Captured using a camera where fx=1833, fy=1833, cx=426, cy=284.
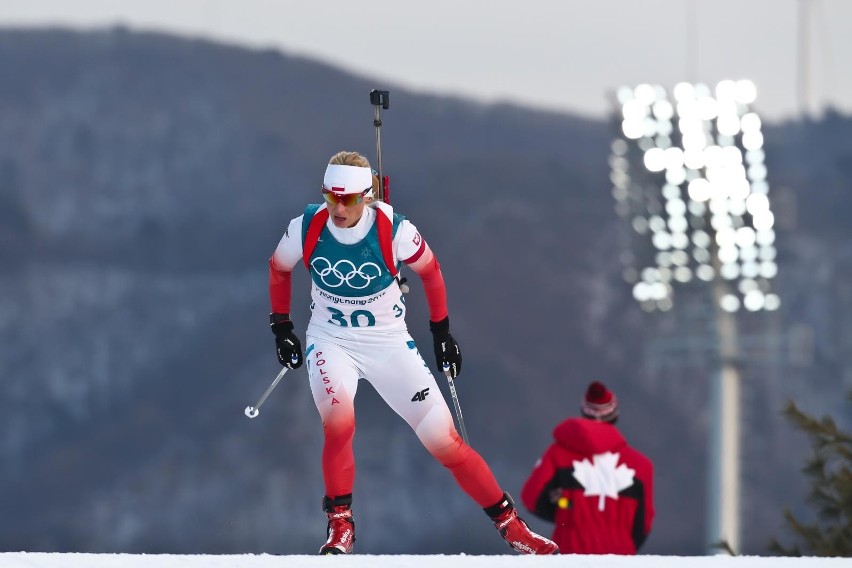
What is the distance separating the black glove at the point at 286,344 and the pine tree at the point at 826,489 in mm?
2741

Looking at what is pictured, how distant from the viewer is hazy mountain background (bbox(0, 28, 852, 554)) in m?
117

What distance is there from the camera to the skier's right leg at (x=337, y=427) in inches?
341

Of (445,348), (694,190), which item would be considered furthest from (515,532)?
(694,190)

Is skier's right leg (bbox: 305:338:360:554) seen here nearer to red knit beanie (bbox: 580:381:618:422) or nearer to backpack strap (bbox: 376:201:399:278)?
backpack strap (bbox: 376:201:399:278)

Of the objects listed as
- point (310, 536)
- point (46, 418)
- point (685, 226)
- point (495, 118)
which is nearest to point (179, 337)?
point (46, 418)

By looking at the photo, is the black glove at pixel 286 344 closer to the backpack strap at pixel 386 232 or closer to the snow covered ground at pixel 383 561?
the backpack strap at pixel 386 232

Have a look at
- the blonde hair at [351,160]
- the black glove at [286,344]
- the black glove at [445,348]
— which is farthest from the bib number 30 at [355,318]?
the blonde hair at [351,160]

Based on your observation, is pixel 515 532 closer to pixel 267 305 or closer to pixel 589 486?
pixel 589 486

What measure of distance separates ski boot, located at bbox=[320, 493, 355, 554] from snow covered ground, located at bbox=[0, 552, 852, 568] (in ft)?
5.73

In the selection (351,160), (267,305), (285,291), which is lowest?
(285,291)

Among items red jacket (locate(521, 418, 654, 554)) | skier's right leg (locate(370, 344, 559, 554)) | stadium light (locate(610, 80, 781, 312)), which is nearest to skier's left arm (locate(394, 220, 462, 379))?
skier's right leg (locate(370, 344, 559, 554))

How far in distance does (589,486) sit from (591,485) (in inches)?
0.5

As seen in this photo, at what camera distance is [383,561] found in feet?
21.2

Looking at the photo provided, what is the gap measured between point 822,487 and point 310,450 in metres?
110
